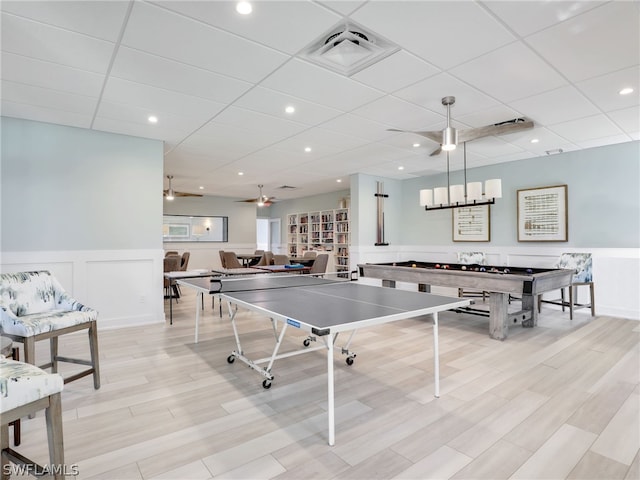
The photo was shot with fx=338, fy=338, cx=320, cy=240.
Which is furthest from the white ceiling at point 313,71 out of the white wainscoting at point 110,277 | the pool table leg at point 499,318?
the pool table leg at point 499,318

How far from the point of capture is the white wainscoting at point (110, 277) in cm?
402

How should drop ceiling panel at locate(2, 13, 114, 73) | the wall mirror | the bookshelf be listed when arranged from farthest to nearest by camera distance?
the wall mirror < the bookshelf < drop ceiling panel at locate(2, 13, 114, 73)

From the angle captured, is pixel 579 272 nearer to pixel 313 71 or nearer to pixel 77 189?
pixel 313 71

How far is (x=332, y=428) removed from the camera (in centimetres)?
191

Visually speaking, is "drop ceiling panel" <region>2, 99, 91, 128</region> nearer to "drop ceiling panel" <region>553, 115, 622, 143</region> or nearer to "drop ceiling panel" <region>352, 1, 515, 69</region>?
"drop ceiling panel" <region>352, 1, 515, 69</region>

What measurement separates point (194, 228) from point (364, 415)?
9.37 m

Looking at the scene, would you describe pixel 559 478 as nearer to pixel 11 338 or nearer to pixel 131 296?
pixel 11 338

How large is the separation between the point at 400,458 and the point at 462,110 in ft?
11.0

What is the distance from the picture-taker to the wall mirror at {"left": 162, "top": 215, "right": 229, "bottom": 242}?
33.3 feet

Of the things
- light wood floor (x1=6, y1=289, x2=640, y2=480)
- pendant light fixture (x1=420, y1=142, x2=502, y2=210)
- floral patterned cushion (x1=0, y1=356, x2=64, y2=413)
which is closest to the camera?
floral patterned cushion (x1=0, y1=356, x2=64, y2=413)

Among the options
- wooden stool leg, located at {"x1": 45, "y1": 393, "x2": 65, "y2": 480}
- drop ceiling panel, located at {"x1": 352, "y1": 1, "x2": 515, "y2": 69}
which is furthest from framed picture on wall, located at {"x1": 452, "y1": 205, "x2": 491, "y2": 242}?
wooden stool leg, located at {"x1": 45, "y1": 393, "x2": 65, "y2": 480}

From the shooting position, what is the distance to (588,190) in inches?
208

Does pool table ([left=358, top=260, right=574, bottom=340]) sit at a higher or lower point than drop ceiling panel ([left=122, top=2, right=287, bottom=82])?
lower

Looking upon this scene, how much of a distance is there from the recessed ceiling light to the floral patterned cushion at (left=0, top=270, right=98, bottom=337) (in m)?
2.35
